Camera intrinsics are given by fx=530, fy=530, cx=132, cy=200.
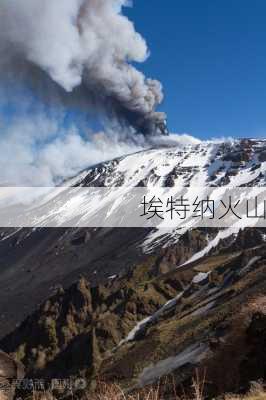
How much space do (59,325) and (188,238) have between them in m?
103

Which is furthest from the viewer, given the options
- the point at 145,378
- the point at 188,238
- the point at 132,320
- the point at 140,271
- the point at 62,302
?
the point at 188,238

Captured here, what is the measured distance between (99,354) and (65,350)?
10.2 metres

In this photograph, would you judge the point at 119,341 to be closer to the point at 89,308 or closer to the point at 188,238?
the point at 89,308

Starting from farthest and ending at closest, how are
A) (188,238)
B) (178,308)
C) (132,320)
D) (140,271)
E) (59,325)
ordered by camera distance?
(188,238), (140,271), (59,325), (132,320), (178,308)

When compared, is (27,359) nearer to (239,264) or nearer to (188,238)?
(239,264)

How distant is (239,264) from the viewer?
90.7 metres

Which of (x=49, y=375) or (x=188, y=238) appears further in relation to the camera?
(x=188, y=238)

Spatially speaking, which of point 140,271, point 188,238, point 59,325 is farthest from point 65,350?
point 188,238

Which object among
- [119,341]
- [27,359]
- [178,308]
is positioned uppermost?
[178,308]

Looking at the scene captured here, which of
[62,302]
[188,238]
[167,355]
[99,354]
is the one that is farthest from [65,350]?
[188,238]

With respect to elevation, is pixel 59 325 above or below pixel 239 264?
below

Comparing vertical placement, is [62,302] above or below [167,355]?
below

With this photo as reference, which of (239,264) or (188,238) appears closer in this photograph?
(239,264)

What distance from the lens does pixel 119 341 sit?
271 feet
